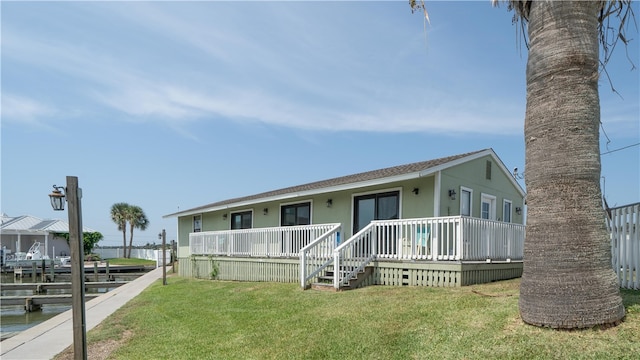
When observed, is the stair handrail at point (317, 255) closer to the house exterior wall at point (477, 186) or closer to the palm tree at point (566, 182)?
the house exterior wall at point (477, 186)

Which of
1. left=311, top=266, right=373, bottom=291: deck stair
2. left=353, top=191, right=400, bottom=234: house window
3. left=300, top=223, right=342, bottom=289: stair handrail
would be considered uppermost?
left=353, top=191, right=400, bottom=234: house window

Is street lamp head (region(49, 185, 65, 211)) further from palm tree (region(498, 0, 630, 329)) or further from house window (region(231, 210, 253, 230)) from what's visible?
house window (region(231, 210, 253, 230))

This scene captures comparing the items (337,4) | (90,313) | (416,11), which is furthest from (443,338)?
(90,313)

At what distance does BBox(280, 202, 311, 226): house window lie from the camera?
1579cm

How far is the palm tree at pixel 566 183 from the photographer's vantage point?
474 cm

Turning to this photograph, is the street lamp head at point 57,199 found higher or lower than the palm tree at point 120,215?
higher

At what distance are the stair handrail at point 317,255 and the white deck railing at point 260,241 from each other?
1.42 feet

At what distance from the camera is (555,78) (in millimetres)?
5133

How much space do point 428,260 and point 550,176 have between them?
5184 millimetres

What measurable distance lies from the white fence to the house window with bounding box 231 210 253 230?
13935 mm

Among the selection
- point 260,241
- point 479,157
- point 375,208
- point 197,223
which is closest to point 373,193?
point 375,208

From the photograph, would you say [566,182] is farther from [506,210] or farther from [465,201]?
[506,210]

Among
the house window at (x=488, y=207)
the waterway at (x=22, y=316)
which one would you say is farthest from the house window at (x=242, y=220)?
the house window at (x=488, y=207)

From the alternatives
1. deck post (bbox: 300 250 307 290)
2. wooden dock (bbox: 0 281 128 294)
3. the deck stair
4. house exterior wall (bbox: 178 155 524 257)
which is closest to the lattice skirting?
the deck stair
